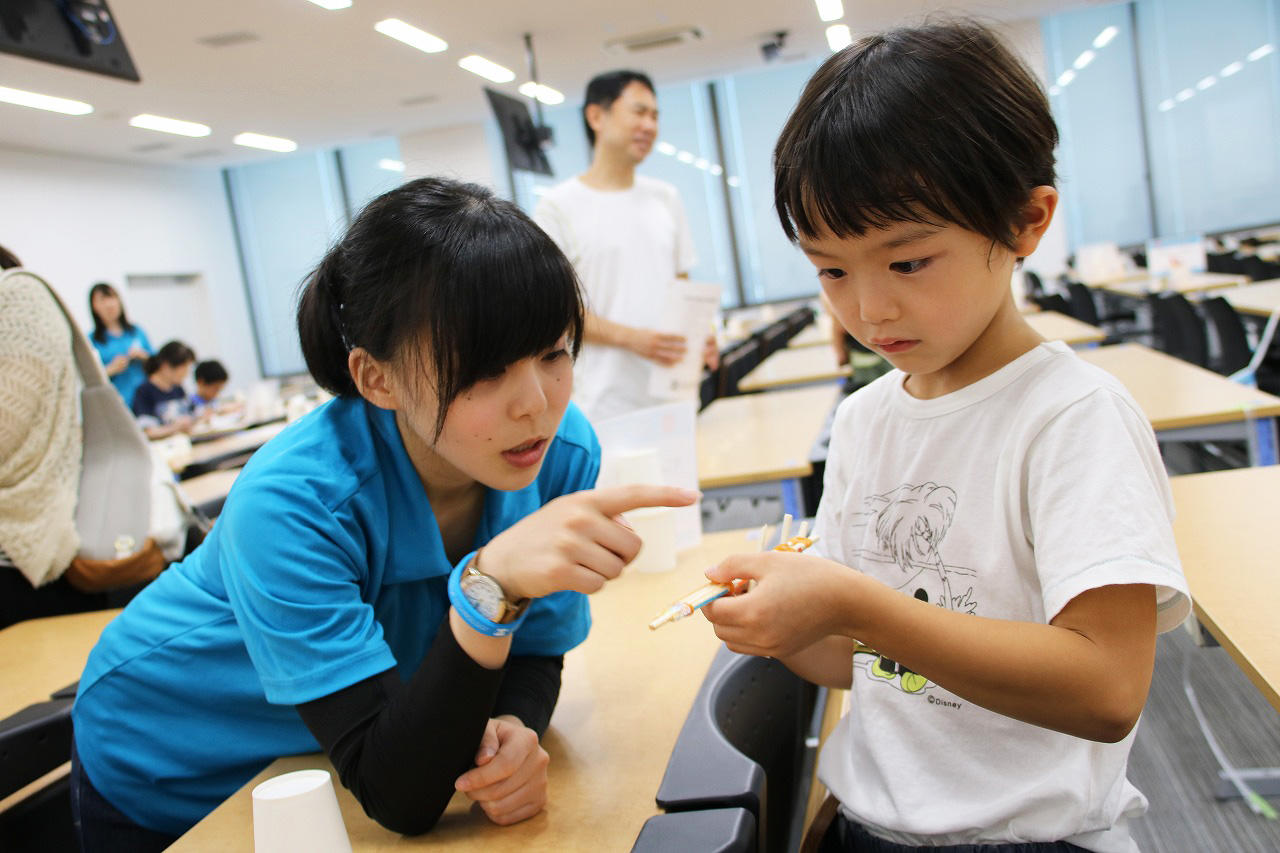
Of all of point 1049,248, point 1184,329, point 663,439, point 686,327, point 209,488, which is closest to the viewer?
point 663,439

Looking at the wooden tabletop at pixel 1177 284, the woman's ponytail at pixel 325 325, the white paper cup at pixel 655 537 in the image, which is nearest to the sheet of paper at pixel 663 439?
the white paper cup at pixel 655 537

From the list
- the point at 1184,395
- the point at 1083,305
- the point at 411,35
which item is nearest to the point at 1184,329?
the point at 1083,305

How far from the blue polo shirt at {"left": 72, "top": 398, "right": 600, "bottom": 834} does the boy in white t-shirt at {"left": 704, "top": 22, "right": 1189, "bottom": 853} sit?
1.33 feet

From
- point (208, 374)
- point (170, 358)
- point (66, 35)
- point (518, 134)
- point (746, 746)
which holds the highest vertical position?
point (518, 134)

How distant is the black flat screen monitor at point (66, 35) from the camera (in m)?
2.18

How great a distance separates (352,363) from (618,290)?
181 centimetres

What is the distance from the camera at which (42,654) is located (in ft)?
5.18

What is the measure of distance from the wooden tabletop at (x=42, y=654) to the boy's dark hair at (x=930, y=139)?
1.34 m

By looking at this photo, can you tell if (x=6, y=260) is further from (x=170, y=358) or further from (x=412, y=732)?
(x=170, y=358)

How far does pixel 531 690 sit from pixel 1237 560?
0.96 meters

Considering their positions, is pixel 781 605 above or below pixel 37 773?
above

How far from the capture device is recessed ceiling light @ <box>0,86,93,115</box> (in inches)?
303

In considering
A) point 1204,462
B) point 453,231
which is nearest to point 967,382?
point 453,231

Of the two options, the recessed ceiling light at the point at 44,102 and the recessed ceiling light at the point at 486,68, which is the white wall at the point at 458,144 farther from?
the recessed ceiling light at the point at 44,102
